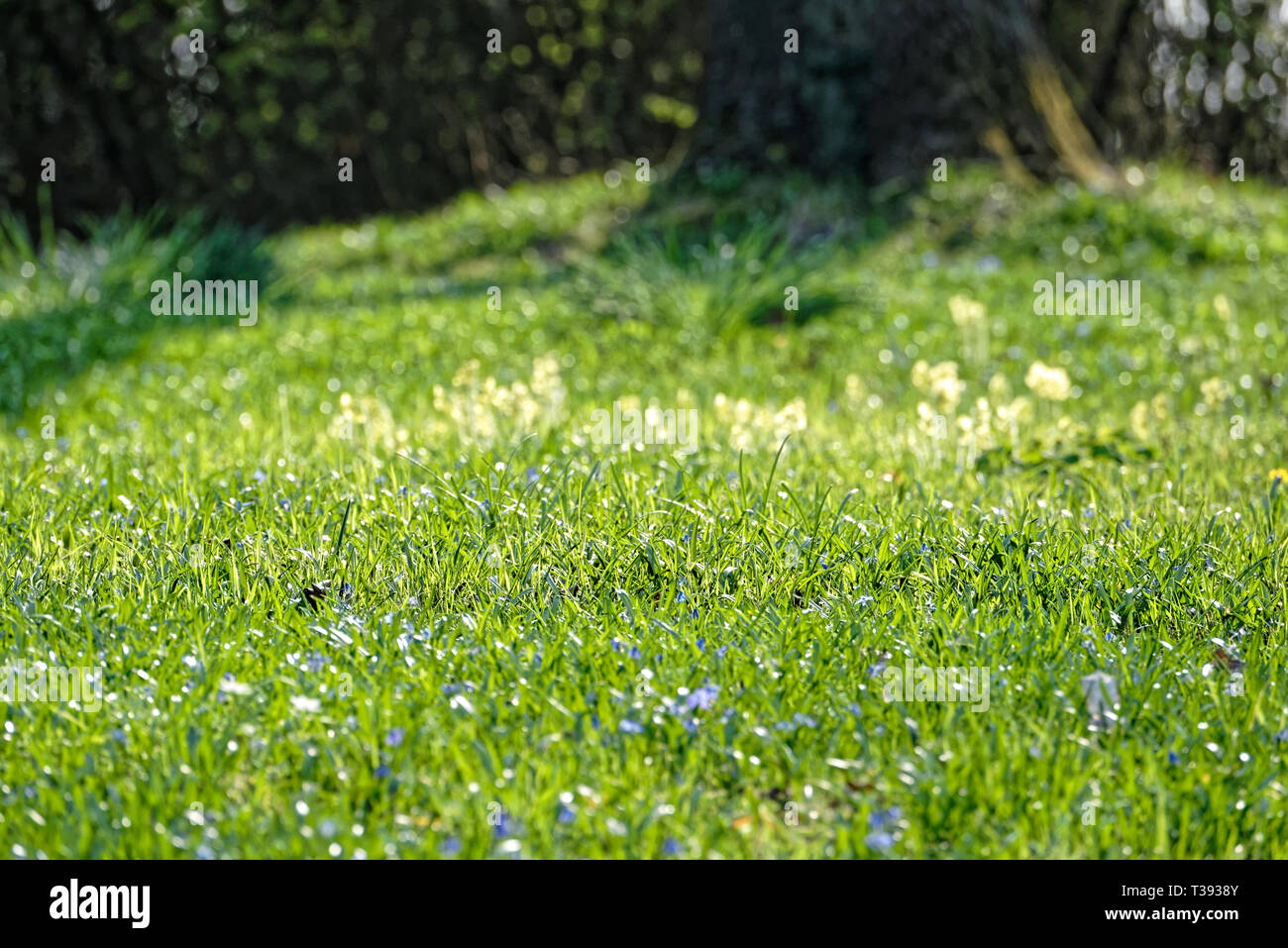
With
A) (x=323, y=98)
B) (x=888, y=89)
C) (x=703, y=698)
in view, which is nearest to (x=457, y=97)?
(x=323, y=98)

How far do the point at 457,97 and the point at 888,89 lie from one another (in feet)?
16.4

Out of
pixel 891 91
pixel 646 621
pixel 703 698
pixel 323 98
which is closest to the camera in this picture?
pixel 703 698

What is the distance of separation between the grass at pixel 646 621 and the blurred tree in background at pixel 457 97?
485 centimetres

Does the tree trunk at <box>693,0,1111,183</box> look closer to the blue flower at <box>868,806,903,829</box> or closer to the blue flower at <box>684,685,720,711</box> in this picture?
the blue flower at <box>684,685,720,711</box>

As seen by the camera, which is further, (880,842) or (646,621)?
(646,621)

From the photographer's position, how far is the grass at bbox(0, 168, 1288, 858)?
2311 millimetres

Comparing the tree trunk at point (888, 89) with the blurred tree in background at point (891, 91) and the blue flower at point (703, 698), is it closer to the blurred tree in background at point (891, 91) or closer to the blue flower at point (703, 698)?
the blurred tree in background at point (891, 91)

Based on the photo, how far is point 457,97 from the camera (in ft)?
43.3

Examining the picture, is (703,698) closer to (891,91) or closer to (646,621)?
(646,621)

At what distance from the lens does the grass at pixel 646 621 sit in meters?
2.31

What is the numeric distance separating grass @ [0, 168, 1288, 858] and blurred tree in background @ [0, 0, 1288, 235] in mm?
4845

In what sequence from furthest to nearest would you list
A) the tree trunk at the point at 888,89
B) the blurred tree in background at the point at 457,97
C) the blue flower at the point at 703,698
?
the blurred tree in background at the point at 457,97 → the tree trunk at the point at 888,89 → the blue flower at the point at 703,698

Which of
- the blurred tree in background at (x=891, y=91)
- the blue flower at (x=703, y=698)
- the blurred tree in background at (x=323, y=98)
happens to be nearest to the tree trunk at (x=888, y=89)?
the blurred tree in background at (x=891, y=91)
